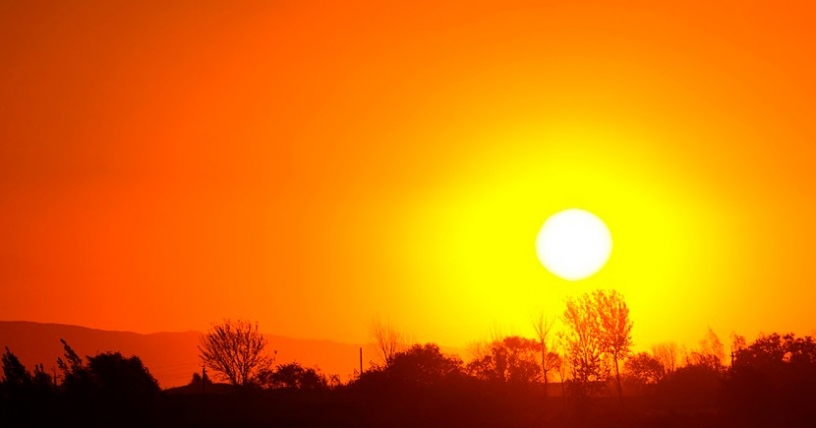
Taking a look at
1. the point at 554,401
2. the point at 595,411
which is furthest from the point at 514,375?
the point at 595,411

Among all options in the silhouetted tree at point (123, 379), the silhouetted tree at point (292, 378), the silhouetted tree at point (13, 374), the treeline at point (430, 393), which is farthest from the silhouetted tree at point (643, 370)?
the silhouetted tree at point (13, 374)

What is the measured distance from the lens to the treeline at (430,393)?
61.4 meters

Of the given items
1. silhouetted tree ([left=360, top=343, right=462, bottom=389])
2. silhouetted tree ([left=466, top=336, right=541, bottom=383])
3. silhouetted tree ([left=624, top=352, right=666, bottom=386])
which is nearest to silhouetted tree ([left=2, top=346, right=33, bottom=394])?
silhouetted tree ([left=360, top=343, right=462, bottom=389])

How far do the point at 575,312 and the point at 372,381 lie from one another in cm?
Answer: 1870

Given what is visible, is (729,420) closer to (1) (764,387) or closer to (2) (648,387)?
(1) (764,387)

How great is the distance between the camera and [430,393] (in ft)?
229

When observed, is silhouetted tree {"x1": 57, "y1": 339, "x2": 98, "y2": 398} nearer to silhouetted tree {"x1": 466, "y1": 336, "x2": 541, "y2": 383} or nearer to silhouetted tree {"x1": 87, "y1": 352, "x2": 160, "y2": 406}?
silhouetted tree {"x1": 87, "y1": 352, "x2": 160, "y2": 406}

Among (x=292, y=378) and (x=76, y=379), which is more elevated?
(x=76, y=379)

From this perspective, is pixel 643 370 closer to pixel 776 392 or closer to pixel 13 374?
pixel 776 392

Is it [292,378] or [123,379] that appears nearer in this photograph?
[123,379]

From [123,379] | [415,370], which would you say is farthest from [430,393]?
[123,379]

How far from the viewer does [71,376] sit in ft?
248

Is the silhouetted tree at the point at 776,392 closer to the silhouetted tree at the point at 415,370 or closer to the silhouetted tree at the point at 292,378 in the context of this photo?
the silhouetted tree at the point at 415,370

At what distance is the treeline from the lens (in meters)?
61.4
